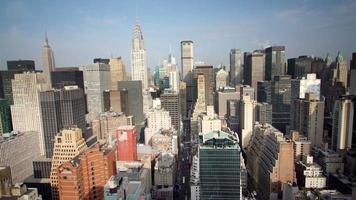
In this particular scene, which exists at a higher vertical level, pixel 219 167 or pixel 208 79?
pixel 208 79

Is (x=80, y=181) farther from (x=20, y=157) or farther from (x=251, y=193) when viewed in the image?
(x=251, y=193)

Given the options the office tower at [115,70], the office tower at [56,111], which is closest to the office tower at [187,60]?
the office tower at [115,70]

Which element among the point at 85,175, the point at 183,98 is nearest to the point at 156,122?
the point at 183,98

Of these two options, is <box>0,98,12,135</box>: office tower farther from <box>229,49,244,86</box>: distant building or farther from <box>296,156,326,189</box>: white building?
<box>229,49,244,86</box>: distant building

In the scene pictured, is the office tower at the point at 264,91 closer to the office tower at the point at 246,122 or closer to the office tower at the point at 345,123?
the office tower at the point at 246,122

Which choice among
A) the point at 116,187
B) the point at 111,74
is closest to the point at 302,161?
the point at 116,187

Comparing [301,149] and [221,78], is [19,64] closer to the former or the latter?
[301,149]

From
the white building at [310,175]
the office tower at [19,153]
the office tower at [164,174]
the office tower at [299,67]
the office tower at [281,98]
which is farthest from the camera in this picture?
the office tower at [299,67]
